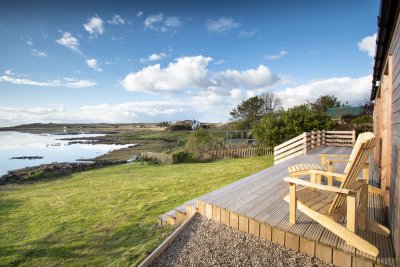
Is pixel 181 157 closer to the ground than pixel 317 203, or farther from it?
closer to the ground

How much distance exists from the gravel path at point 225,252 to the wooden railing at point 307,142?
8.21 metres

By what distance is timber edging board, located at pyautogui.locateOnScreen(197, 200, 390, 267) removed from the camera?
2428mm

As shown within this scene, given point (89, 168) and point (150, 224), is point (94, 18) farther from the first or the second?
point (89, 168)

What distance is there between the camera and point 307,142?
11.0 metres

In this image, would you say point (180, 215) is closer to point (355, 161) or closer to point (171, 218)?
point (171, 218)

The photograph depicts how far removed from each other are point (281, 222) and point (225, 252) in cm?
96

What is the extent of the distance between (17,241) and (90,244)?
2.29 meters

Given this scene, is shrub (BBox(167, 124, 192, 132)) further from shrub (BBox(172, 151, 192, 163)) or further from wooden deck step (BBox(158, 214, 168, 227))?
wooden deck step (BBox(158, 214, 168, 227))

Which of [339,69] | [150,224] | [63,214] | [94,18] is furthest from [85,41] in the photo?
[339,69]

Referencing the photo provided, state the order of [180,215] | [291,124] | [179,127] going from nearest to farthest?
[180,215]
[291,124]
[179,127]

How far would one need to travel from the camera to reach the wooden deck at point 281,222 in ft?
8.17

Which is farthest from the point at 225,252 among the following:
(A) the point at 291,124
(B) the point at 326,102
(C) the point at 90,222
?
(B) the point at 326,102

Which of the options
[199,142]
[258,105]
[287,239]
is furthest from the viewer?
[258,105]

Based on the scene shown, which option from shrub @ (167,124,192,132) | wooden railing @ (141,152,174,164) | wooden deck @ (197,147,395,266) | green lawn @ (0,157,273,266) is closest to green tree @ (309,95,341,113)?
wooden railing @ (141,152,174,164)
